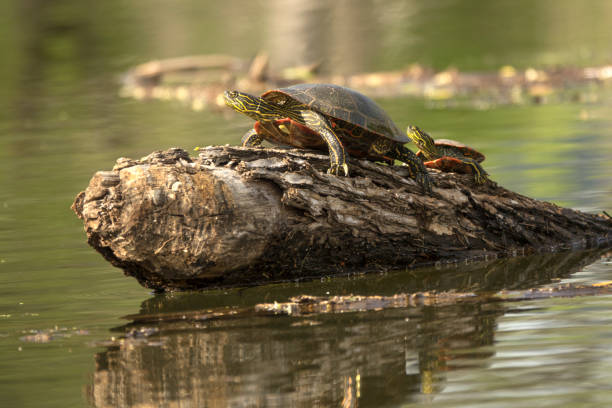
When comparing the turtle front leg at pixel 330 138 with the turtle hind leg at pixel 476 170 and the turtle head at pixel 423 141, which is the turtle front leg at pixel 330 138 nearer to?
the turtle head at pixel 423 141

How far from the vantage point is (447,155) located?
21.1ft

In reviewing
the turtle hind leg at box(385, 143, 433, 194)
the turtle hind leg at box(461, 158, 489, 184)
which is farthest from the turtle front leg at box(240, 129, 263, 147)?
the turtle hind leg at box(461, 158, 489, 184)

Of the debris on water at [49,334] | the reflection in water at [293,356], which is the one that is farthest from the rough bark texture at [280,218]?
the debris on water at [49,334]

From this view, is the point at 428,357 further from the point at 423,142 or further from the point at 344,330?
the point at 423,142

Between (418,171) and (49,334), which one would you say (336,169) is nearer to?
(418,171)

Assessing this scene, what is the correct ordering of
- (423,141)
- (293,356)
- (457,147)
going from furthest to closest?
(457,147), (423,141), (293,356)

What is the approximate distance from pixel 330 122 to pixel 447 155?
93 centimetres

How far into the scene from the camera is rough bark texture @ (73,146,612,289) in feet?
18.2

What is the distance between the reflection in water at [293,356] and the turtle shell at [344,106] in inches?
59.8

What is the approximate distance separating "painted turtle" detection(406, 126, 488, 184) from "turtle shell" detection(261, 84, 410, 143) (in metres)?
0.13

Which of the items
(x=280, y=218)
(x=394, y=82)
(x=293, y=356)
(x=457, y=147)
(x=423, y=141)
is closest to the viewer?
(x=293, y=356)

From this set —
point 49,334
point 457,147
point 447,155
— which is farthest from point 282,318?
point 457,147

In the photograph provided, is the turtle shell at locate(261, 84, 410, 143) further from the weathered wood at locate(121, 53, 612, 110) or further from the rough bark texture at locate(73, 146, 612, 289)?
the weathered wood at locate(121, 53, 612, 110)

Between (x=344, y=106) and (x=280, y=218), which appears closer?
(x=280, y=218)
